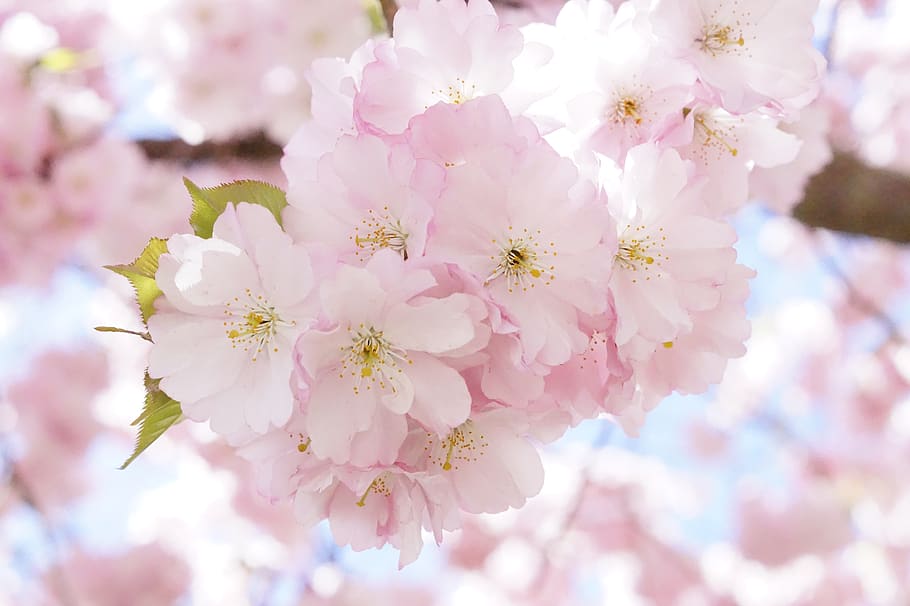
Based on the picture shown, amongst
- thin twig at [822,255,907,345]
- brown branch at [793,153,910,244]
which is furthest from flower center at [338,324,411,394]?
thin twig at [822,255,907,345]

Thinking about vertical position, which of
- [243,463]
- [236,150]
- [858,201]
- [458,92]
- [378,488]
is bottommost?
[243,463]

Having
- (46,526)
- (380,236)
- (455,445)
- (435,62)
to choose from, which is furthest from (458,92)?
(46,526)

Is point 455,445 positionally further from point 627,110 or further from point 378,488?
point 627,110

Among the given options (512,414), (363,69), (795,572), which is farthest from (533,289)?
(795,572)

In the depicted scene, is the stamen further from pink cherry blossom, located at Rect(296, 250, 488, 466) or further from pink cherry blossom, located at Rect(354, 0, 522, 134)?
pink cherry blossom, located at Rect(296, 250, 488, 466)

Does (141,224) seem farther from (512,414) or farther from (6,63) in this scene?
(512,414)

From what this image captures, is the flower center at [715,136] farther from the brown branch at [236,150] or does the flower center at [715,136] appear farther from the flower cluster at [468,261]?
the brown branch at [236,150]
